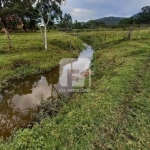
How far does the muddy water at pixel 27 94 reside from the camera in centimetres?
717

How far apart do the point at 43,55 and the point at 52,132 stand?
Answer: 11521 millimetres

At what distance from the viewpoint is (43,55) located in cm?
1605

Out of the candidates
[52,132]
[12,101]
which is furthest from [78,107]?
[12,101]

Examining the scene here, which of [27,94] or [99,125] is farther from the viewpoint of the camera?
[27,94]

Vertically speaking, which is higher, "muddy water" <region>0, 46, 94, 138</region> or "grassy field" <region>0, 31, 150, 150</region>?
"grassy field" <region>0, 31, 150, 150</region>

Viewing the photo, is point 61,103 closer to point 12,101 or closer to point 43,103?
point 43,103

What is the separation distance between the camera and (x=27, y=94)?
980 centimetres

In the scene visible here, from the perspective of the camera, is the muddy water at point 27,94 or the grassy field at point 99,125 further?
the muddy water at point 27,94

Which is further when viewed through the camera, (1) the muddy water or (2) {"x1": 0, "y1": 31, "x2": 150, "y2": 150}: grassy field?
(1) the muddy water

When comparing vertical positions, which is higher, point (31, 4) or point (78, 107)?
point (31, 4)

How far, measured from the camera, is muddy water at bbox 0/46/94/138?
282 inches

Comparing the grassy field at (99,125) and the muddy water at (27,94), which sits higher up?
the grassy field at (99,125)

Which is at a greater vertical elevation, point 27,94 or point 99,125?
point 99,125

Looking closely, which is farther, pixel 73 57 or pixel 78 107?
pixel 73 57
